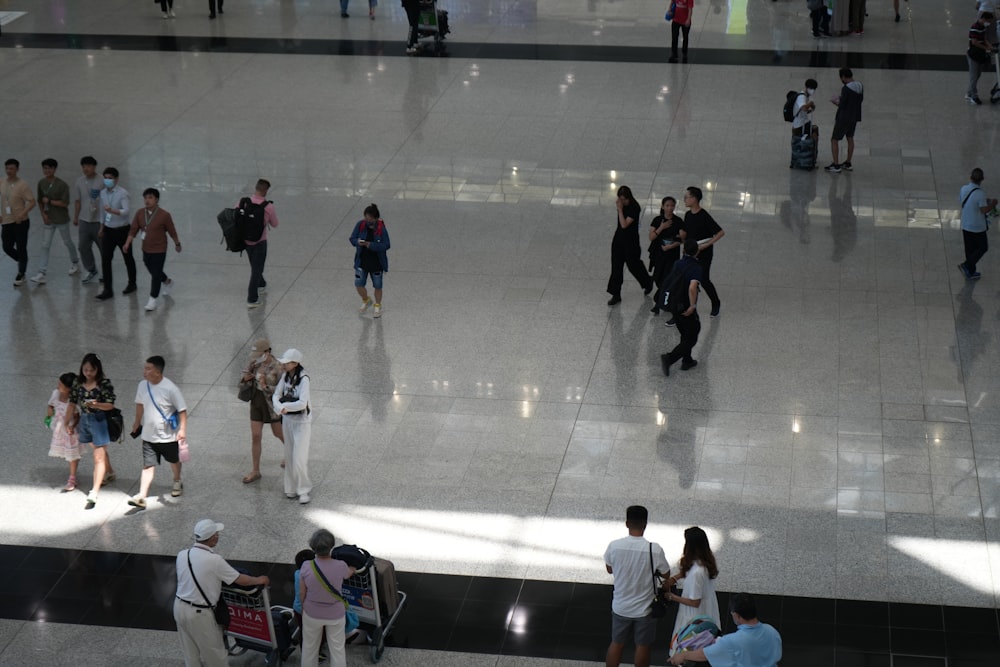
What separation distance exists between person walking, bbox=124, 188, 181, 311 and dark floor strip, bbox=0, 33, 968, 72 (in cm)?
1103

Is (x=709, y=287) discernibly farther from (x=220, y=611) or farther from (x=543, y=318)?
(x=220, y=611)

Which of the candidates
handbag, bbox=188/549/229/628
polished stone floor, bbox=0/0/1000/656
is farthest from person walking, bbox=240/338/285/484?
handbag, bbox=188/549/229/628

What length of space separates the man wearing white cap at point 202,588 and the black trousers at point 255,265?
6.22 meters

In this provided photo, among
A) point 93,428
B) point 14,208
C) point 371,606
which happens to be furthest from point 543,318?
point 14,208

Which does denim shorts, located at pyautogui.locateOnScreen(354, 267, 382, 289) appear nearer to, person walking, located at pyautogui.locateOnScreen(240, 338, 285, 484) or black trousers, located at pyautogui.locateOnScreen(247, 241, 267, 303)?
black trousers, located at pyautogui.locateOnScreen(247, 241, 267, 303)

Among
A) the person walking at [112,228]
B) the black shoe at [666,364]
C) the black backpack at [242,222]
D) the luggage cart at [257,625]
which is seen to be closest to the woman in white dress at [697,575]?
the luggage cart at [257,625]

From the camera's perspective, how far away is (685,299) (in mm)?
11844

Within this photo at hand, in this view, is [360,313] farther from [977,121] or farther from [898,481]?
[977,121]

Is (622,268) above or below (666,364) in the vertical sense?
above

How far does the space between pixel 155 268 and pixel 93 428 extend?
12.8 feet

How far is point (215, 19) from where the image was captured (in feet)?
87.1

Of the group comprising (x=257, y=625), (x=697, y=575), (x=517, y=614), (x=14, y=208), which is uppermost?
(x=14, y=208)

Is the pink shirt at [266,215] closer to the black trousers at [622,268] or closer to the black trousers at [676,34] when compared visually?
the black trousers at [622,268]

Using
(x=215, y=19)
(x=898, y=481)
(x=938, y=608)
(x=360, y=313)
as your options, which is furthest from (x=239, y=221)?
(x=215, y=19)
